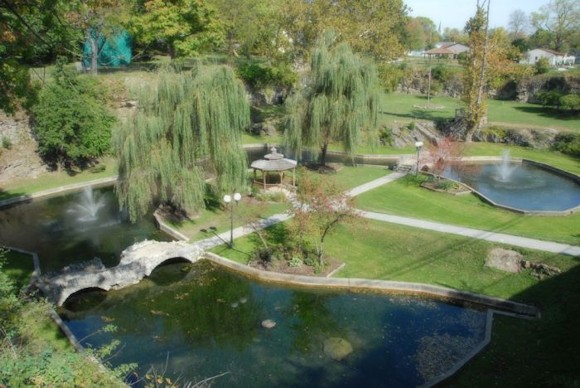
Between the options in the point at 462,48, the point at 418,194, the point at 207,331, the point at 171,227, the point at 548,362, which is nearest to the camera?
the point at 548,362

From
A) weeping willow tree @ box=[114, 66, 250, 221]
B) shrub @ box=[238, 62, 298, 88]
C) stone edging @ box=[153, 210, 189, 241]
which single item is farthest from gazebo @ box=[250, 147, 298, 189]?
shrub @ box=[238, 62, 298, 88]

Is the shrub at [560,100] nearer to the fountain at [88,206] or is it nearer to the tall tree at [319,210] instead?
the tall tree at [319,210]

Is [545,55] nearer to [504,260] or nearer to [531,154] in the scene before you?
[531,154]

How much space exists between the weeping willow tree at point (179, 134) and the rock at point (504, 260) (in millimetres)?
12618

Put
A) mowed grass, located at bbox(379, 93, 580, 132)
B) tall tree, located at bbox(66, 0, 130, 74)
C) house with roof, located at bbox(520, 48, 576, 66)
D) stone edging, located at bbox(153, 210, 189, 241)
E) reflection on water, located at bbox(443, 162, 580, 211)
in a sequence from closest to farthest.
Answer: stone edging, located at bbox(153, 210, 189, 241)
reflection on water, located at bbox(443, 162, 580, 211)
tall tree, located at bbox(66, 0, 130, 74)
mowed grass, located at bbox(379, 93, 580, 132)
house with roof, located at bbox(520, 48, 576, 66)

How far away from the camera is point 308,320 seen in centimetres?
1639

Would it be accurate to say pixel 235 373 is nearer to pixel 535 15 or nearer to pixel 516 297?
pixel 516 297

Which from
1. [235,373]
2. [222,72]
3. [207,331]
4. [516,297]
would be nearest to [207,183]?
[222,72]

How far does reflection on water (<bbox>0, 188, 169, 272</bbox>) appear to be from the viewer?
21.3 meters

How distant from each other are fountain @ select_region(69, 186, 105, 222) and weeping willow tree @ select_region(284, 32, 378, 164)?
12875 millimetres

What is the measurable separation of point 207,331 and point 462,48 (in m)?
78.3

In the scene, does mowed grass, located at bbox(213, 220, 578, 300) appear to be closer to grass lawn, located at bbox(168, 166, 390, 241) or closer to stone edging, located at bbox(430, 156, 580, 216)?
grass lawn, located at bbox(168, 166, 390, 241)

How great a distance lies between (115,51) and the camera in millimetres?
42688

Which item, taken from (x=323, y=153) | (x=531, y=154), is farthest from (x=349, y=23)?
(x=531, y=154)
